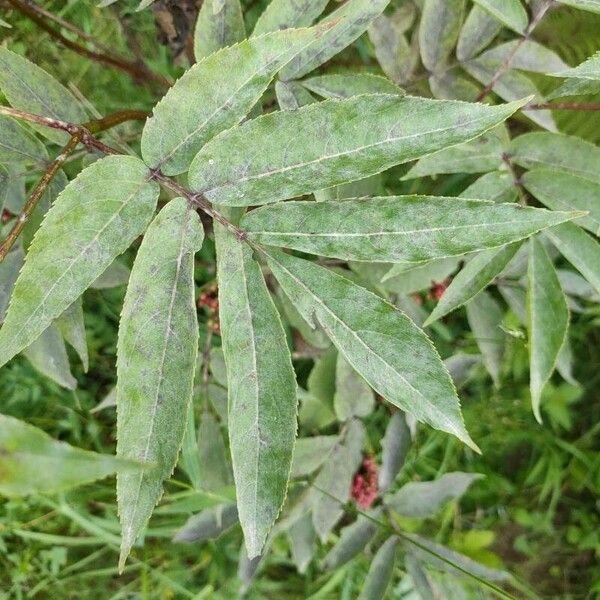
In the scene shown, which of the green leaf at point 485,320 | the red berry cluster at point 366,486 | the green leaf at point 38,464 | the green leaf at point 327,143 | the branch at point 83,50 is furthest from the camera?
the red berry cluster at point 366,486

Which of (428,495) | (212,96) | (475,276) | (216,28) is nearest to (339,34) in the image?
(216,28)

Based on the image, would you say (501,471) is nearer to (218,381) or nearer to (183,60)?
(218,381)

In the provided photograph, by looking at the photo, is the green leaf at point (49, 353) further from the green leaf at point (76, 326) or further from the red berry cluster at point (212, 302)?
the red berry cluster at point (212, 302)

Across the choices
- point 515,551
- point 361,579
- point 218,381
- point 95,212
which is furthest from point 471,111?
point 515,551

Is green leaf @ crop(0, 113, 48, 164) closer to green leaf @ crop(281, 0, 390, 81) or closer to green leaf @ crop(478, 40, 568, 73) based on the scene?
green leaf @ crop(281, 0, 390, 81)

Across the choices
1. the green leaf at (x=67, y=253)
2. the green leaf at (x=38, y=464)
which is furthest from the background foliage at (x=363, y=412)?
the green leaf at (x=38, y=464)

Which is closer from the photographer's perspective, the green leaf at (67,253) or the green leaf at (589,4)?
the green leaf at (67,253)

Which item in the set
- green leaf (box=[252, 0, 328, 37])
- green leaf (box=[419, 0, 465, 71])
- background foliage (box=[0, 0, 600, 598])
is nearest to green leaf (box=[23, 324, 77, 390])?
background foliage (box=[0, 0, 600, 598])
